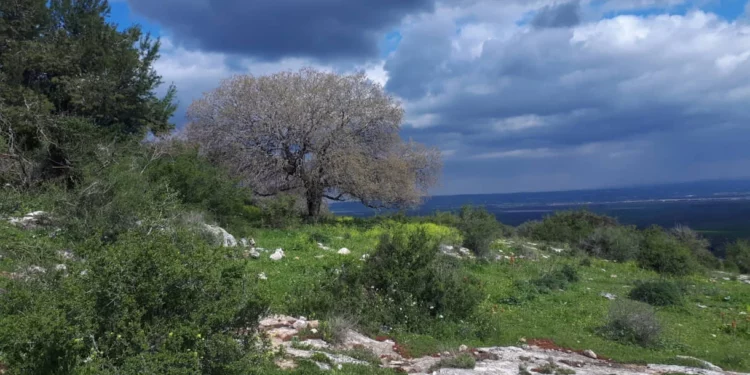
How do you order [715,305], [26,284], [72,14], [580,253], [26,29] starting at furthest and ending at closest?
[580,253], [72,14], [26,29], [715,305], [26,284]

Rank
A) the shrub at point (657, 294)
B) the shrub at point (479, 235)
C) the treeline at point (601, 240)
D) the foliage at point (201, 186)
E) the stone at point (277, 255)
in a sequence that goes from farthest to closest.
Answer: the treeline at point (601, 240)
the shrub at point (479, 235)
the foliage at point (201, 186)
the shrub at point (657, 294)
the stone at point (277, 255)

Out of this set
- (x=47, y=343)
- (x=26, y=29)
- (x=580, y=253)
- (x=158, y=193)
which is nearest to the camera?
(x=47, y=343)

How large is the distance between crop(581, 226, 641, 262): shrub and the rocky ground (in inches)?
825

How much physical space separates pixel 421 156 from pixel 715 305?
47.6ft

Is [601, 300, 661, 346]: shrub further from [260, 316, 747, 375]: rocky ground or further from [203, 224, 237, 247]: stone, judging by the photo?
[203, 224, 237, 247]: stone

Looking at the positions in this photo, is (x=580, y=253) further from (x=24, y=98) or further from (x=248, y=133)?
(x=24, y=98)

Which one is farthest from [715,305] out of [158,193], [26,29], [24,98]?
[26,29]

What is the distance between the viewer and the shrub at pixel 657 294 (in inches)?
693

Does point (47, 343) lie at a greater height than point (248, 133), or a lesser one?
lesser

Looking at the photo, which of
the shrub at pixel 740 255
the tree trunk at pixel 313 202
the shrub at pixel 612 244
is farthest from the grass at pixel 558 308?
the shrub at pixel 740 255

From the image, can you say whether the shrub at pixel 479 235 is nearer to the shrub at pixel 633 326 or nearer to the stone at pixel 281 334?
the shrub at pixel 633 326

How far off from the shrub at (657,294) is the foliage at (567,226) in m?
16.4

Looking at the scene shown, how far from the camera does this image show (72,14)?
2606cm

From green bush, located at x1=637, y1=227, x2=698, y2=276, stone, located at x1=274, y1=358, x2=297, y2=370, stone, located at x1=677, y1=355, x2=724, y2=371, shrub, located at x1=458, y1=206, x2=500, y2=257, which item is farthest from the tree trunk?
stone, located at x1=274, y1=358, x2=297, y2=370
